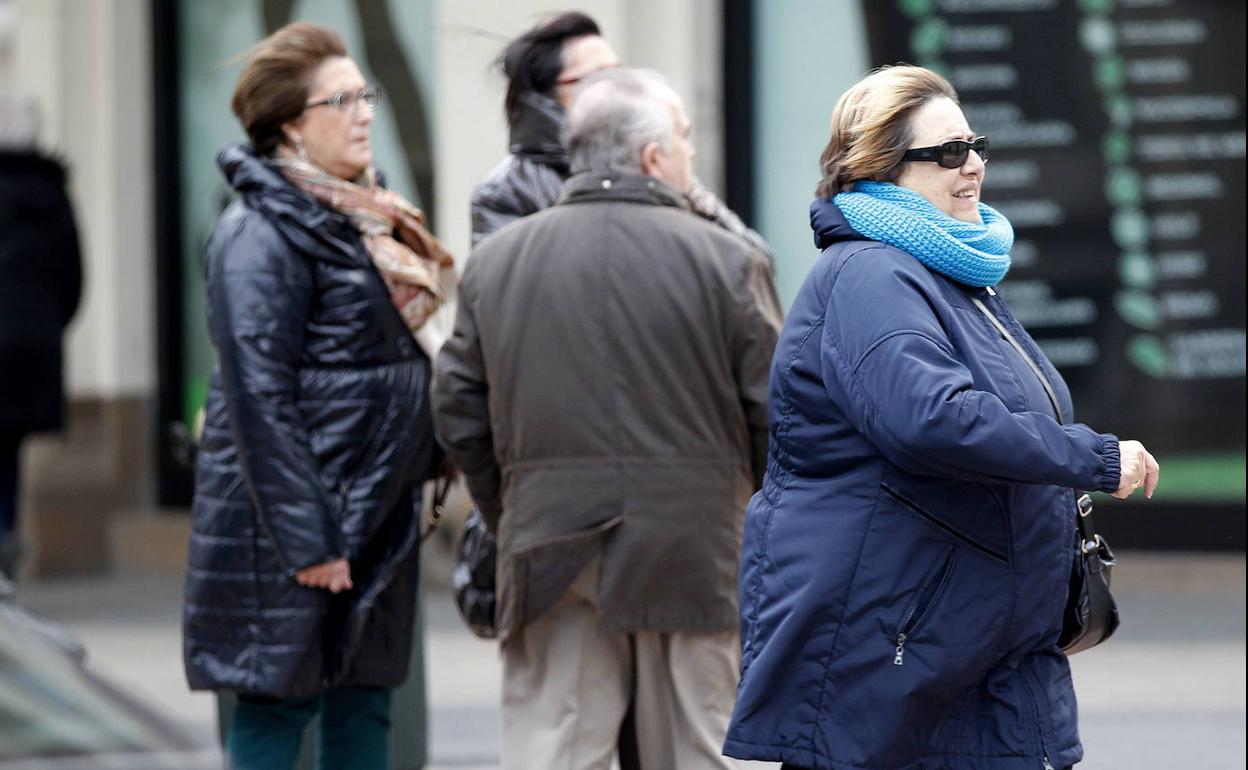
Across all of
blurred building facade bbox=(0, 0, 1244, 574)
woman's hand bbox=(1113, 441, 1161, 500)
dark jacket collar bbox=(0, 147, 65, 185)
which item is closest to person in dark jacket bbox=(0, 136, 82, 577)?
dark jacket collar bbox=(0, 147, 65, 185)

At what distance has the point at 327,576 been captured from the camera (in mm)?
4535

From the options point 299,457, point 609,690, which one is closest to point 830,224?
point 609,690

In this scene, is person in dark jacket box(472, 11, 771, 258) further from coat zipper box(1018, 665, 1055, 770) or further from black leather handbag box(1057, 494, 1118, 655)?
coat zipper box(1018, 665, 1055, 770)

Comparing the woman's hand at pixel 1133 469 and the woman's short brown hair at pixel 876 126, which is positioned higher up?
the woman's short brown hair at pixel 876 126

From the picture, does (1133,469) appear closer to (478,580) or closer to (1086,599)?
(1086,599)

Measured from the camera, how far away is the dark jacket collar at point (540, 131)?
502 centimetres

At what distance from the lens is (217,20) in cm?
1075

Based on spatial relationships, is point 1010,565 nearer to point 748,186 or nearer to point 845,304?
point 845,304

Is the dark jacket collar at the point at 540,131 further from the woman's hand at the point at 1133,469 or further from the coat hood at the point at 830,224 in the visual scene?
the woman's hand at the point at 1133,469

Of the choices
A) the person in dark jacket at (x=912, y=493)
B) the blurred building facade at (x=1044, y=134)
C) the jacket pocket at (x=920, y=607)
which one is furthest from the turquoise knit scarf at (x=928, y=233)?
the blurred building facade at (x=1044, y=134)

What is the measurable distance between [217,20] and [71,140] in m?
0.97

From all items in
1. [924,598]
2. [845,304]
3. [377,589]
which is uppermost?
[845,304]

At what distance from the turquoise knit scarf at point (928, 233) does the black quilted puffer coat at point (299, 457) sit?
154 centimetres

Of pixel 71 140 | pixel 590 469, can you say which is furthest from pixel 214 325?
pixel 71 140
